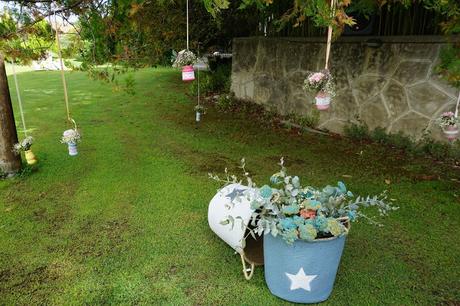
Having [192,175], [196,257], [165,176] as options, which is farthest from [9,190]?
[196,257]

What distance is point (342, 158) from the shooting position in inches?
184

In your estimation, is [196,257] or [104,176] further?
[104,176]

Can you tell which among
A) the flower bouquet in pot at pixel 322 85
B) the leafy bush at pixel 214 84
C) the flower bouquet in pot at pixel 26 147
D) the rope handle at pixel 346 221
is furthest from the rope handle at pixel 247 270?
the leafy bush at pixel 214 84

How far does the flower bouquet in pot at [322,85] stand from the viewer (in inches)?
118

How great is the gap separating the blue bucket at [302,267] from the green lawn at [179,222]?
13 centimetres

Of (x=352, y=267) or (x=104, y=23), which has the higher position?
(x=104, y=23)

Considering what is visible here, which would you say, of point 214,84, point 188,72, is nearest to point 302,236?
point 188,72

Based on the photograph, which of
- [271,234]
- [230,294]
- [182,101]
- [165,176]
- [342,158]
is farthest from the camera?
[182,101]

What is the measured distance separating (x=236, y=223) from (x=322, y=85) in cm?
134

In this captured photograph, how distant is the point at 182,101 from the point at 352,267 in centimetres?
614

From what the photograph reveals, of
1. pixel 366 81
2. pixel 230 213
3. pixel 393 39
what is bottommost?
pixel 230 213

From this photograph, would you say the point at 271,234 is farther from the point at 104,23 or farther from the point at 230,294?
the point at 104,23

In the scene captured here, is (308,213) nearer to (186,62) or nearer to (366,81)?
(186,62)

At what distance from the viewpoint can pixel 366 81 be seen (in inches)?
200
